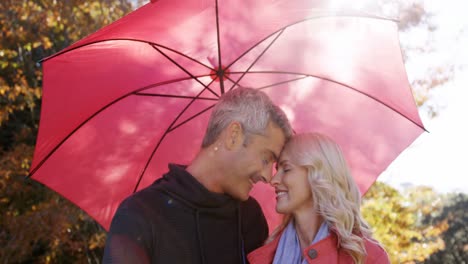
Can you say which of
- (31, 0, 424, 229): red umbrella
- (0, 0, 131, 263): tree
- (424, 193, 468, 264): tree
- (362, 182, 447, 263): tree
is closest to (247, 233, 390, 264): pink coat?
(31, 0, 424, 229): red umbrella

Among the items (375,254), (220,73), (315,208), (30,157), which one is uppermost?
(220,73)

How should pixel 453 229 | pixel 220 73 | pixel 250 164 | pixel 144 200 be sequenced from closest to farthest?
pixel 144 200 < pixel 250 164 < pixel 220 73 < pixel 453 229

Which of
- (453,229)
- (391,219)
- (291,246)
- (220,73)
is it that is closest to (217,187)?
(291,246)

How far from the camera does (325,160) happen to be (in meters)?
2.93

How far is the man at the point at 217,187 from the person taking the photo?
8.38 ft

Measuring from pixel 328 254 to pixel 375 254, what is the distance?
8.3 inches

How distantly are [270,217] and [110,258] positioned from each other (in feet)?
4.51

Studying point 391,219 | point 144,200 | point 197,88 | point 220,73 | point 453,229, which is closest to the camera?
point 144,200

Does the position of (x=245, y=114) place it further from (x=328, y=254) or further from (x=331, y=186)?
(x=328, y=254)

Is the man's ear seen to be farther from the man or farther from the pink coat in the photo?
the pink coat

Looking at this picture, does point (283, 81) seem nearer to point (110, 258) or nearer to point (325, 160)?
point (325, 160)

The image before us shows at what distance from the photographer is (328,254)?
274cm

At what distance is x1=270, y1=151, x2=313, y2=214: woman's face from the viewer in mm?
2891

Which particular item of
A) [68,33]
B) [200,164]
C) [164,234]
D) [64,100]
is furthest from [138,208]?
[68,33]
